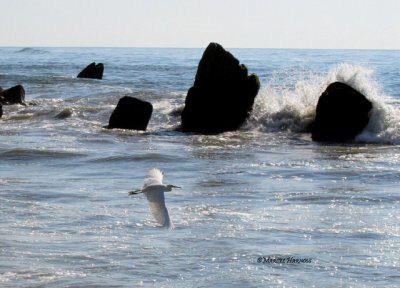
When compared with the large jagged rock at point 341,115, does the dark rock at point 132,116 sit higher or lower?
lower

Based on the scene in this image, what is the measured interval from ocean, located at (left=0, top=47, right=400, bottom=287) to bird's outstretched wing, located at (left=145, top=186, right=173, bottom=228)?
1.98ft

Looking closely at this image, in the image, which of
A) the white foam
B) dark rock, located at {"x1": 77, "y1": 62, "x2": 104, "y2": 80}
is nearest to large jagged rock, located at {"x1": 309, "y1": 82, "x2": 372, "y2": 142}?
the white foam

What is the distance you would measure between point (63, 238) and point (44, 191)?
2.94 m

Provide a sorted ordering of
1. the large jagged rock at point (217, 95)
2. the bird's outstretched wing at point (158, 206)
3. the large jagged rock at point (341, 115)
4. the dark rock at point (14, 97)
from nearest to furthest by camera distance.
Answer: the bird's outstretched wing at point (158, 206)
the large jagged rock at point (341, 115)
the large jagged rock at point (217, 95)
the dark rock at point (14, 97)

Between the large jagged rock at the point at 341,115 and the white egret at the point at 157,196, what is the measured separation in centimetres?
1040

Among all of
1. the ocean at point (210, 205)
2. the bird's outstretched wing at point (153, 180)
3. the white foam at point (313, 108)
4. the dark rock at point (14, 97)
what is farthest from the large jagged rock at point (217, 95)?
the bird's outstretched wing at point (153, 180)

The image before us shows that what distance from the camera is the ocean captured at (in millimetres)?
8164

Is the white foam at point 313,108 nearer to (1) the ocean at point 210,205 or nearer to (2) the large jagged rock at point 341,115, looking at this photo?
(1) the ocean at point 210,205

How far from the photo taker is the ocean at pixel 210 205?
26.8ft

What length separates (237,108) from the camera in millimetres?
20891

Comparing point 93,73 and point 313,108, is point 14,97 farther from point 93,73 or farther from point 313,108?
point 93,73

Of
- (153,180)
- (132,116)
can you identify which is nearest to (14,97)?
(132,116)

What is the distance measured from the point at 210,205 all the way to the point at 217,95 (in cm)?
911

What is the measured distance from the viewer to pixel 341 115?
1873cm
